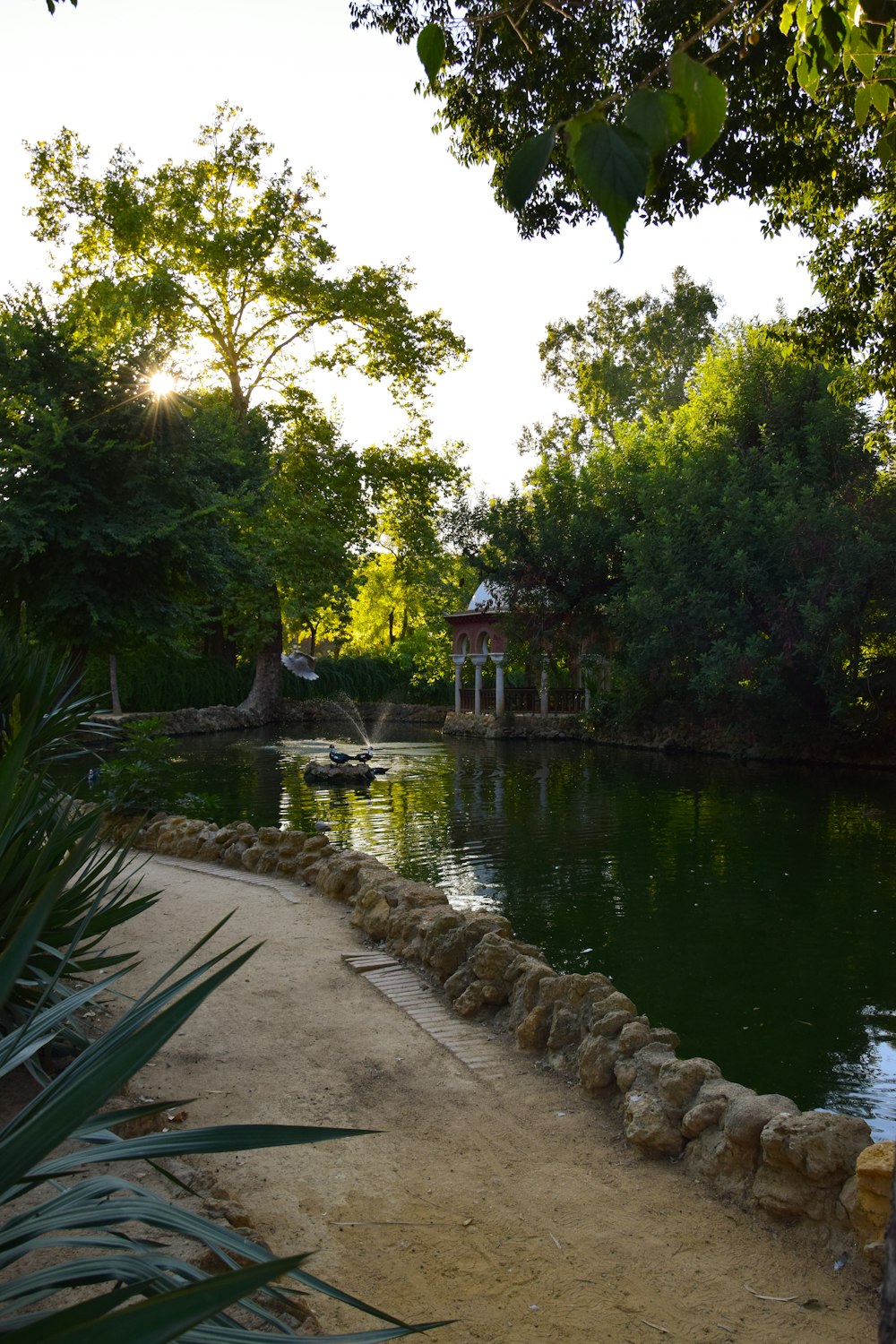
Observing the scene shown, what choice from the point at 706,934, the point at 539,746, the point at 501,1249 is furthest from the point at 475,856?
the point at 539,746

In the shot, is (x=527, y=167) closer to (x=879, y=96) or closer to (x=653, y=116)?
(x=653, y=116)

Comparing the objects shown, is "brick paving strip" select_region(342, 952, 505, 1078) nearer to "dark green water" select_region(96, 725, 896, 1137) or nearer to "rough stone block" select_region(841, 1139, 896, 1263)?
"dark green water" select_region(96, 725, 896, 1137)

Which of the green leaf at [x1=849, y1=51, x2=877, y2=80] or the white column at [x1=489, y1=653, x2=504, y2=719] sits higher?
the green leaf at [x1=849, y1=51, x2=877, y2=80]

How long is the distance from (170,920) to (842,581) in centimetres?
1811

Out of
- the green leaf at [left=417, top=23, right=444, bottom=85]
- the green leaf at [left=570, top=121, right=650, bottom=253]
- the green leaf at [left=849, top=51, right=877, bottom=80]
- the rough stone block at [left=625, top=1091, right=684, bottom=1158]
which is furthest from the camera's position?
the rough stone block at [left=625, top=1091, right=684, bottom=1158]

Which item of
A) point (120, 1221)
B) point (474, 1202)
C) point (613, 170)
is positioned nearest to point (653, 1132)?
point (474, 1202)

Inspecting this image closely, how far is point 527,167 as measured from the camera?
145 cm

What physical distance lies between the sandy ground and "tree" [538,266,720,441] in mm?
41840

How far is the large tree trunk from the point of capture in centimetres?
3716

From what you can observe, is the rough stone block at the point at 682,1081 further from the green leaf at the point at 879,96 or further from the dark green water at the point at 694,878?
the green leaf at the point at 879,96

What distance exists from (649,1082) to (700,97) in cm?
400

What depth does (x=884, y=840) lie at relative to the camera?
43.8 feet

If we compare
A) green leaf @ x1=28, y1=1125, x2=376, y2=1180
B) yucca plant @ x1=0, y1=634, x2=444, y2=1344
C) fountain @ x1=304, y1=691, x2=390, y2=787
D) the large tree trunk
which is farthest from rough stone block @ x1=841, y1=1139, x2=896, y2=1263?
the large tree trunk

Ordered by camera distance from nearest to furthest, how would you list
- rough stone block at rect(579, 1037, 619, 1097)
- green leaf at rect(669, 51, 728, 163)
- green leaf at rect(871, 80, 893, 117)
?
green leaf at rect(669, 51, 728, 163), green leaf at rect(871, 80, 893, 117), rough stone block at rect(579, 1037, 619, 1097)
